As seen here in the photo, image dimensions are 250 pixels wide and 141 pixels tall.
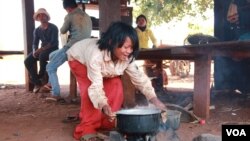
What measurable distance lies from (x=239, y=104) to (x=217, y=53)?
4.94ft

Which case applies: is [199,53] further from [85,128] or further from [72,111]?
[72,111]

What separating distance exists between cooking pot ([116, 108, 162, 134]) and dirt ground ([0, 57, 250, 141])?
92cm

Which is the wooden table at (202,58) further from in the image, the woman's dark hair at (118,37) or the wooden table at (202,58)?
the woman's dark hair at (118,37)

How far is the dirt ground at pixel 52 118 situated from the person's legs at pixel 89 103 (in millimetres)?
240

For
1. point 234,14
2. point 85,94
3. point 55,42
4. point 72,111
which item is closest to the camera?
point 85,94

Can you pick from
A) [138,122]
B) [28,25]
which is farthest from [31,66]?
[138,122]

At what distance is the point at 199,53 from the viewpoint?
15.8 ft

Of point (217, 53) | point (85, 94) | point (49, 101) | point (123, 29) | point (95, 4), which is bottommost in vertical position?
point (49, 101)

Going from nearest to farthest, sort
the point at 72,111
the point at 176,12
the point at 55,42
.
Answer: the point at 72,111, the point at 55,42, the point at 176,12

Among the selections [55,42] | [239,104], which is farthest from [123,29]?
[55,42]

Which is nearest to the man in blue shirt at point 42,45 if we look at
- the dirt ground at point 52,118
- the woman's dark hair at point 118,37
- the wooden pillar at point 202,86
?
the dirt ground at point 52,118

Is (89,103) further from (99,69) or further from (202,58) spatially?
(202,58)

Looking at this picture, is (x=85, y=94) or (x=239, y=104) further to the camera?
(x=239, y=104)

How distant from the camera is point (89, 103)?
4102 millimetres
